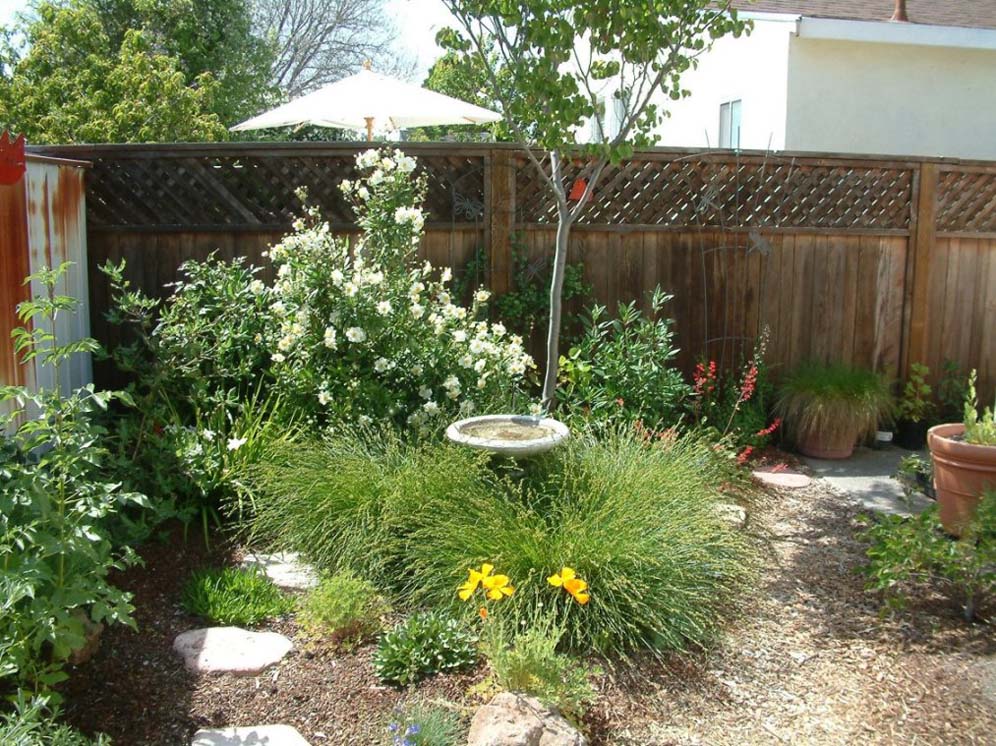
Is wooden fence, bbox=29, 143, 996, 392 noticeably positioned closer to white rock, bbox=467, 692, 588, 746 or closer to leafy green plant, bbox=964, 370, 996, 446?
leafy green plant, bbox=964, 370, 996, 446

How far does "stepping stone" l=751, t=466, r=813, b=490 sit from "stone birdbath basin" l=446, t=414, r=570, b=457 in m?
1.94

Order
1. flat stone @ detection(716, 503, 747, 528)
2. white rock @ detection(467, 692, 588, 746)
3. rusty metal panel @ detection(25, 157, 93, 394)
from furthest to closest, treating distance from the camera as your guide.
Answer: rusty metal panel @ detection(25, 157, 93, 394) → flat stone @ detection(716, 503, 747, 528) → white rock @ detection(467, 692, 588, 746)

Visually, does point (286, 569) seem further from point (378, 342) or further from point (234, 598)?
point (378, 342)

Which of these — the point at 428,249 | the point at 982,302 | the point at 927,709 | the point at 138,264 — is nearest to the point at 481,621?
the point at 927,709

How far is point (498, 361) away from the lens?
5.20 m

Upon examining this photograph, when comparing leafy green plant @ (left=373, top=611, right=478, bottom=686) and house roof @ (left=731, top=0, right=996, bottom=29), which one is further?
house roof @ (left=731, top=0, right=996, bottom=29)

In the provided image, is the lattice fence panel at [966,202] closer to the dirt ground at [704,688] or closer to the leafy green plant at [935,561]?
the leafy green plant at [935,561]

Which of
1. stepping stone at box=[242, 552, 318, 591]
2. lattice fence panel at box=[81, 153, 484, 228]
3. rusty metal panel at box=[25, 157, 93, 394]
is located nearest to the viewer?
stepping stone at box=[242, 552, 318, 591]

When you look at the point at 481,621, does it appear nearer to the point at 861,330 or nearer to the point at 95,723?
the point at 95,723

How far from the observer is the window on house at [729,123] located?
1084 cm

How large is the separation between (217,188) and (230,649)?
356 centimetres

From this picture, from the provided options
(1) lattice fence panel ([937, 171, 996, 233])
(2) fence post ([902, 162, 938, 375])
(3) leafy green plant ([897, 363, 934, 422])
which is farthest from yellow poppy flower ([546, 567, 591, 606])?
Result: (1) lattice fence panel ([937, 171, 996, 233])

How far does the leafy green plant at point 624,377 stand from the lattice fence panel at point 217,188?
136cm

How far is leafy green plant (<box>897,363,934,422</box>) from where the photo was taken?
23.3ft
